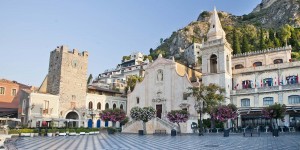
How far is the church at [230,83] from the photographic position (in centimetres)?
4366

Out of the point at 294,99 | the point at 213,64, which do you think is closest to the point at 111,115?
the point at 213,64

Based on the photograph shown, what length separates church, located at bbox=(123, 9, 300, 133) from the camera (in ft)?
143

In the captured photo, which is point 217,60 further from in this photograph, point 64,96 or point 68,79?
point 64,96

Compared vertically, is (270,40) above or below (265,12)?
below

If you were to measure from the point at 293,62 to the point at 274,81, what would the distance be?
4394 millimetres

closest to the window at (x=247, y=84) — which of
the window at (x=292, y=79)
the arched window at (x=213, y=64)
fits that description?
the arched window at (x=213, y=64)

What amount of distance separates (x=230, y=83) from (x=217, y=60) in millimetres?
5070

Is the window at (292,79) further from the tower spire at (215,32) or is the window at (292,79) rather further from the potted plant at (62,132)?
the potted plant at (62,132)

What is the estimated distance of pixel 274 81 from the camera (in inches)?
1854

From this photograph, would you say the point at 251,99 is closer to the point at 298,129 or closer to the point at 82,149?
the point at 298,129

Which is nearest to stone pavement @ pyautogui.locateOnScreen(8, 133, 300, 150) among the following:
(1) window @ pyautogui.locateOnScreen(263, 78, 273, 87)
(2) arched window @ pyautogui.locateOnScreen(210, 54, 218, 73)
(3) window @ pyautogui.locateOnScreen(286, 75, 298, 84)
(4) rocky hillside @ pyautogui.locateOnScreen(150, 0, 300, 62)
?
(3) window @ pyautogui.locateOnScreen(286, 75, 298, 84)

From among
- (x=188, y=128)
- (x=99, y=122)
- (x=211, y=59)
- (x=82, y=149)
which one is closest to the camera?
(x=82, y=149)

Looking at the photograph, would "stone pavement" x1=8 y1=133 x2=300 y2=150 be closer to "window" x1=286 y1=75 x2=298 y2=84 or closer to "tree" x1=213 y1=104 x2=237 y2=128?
"tree" x1=213 y1=104 x2=237 y2=128

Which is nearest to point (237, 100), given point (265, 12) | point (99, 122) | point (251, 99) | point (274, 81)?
point (251, 99)
